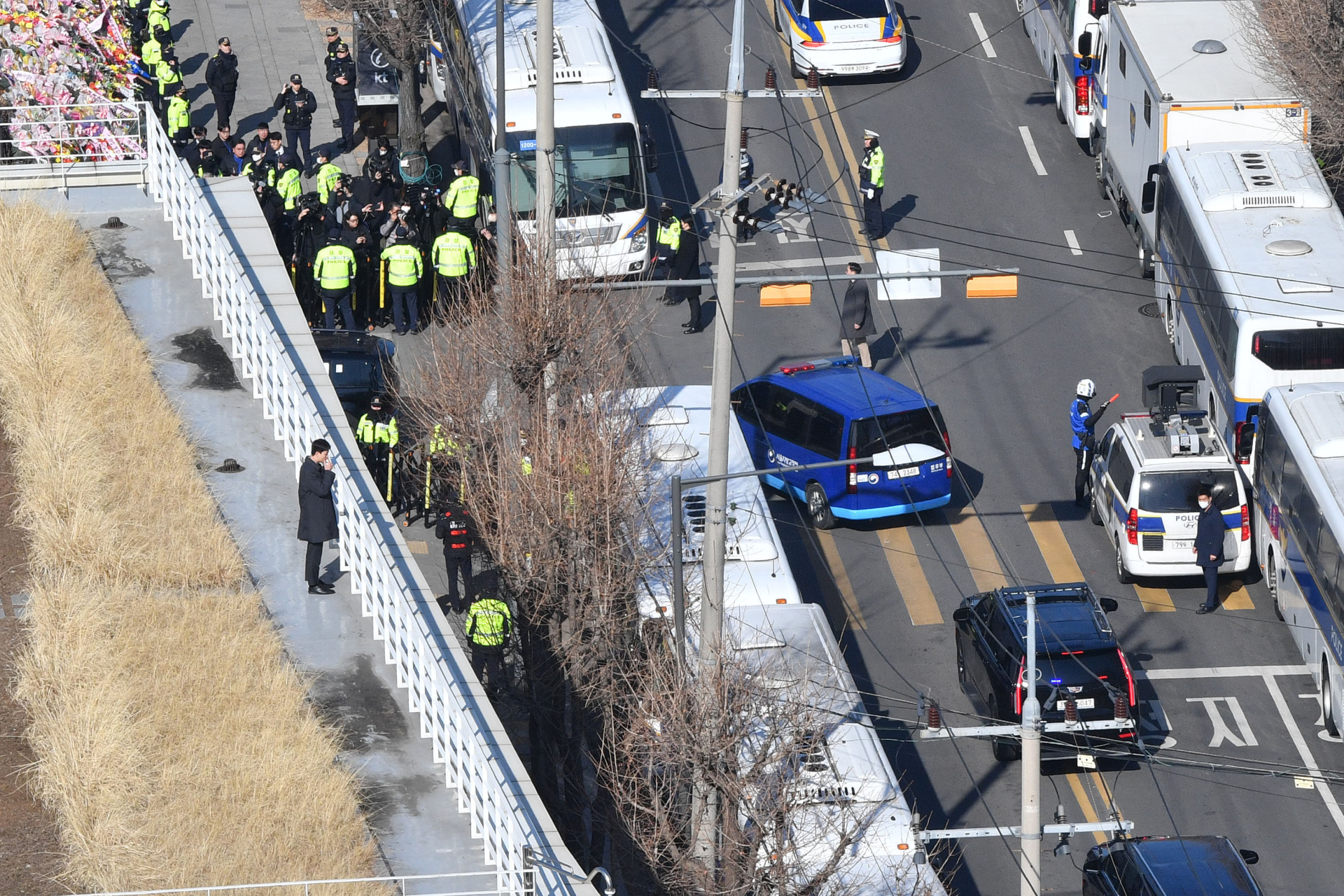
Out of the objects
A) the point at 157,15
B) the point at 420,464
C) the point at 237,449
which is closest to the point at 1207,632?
the point at 420,464

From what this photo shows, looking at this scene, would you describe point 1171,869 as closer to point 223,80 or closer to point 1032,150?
point 1032,150

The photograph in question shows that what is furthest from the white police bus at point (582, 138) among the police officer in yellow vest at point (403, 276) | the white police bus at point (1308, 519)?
the white police bus at point (1308, 519)

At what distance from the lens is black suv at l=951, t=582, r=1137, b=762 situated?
973 inches

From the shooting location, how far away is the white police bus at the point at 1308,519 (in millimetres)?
25453

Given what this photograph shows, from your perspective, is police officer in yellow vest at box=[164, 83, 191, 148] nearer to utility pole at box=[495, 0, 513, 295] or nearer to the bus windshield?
the bus windshield

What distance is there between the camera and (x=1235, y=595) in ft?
93.5

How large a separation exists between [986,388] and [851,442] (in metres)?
4.59

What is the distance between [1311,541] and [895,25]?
53.2 feet

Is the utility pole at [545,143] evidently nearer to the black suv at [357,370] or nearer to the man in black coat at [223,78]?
the black suv at [357,370]

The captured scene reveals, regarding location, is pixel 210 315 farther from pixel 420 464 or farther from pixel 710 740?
pixel 710 740

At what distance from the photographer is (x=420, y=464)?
2833cm

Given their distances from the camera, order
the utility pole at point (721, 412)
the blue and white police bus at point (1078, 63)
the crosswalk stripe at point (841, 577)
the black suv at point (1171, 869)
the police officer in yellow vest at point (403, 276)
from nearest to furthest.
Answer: the utility pole at point (721, 412), the black suv at point (1171, 869), the crosswalk stripe at point (841, 577), the police officer in yellow vest at point (403, 276), the blue and white police bus at point (1078, 63)

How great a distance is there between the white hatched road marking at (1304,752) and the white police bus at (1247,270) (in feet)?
11.8

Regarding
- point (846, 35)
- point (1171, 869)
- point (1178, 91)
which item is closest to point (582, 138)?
point (846, 35)
